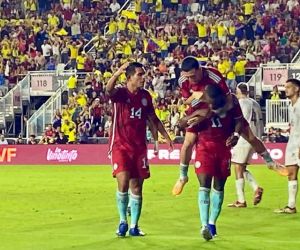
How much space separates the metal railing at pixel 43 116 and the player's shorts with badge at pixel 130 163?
89.0 ft

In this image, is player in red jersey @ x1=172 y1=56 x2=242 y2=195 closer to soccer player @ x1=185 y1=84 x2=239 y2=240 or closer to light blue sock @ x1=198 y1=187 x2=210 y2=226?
soccer player @ x1=185 y1=84 x2=239 y2=240

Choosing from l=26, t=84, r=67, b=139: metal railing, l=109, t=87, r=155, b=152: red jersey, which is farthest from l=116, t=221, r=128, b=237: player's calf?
l=26, t=84, r=67, b=139: metal railing

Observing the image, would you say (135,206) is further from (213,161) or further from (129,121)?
(213,161)

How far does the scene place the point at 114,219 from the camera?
16.0 meters

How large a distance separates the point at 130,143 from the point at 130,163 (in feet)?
0.96

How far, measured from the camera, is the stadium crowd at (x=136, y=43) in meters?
38.9

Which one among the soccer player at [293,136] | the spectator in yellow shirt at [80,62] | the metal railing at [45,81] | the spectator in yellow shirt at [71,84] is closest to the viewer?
the soccer player at [293,136]

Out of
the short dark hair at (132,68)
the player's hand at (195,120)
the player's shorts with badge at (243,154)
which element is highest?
the short dark hair at (132,68)

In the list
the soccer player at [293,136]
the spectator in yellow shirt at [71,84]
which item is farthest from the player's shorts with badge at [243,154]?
the spectator in yellow shirt at [71,84]

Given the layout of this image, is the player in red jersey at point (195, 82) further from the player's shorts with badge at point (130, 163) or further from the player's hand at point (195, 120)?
the player's shorts with badge at point (130, 163)

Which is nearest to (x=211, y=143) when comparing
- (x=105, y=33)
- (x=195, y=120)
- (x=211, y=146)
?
(x=211, y=146)

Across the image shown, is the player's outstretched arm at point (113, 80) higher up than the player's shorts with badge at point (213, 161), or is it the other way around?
the player's outstretched arm at point (113, 80)

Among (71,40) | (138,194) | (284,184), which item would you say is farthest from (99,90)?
(138,194)

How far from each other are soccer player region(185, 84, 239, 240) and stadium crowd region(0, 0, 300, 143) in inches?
876
